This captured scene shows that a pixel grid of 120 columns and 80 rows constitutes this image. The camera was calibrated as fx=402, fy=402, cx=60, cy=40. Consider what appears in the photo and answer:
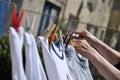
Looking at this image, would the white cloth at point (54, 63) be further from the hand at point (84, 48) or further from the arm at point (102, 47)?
the arm at point (102, 47)

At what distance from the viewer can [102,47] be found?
2.91 metres

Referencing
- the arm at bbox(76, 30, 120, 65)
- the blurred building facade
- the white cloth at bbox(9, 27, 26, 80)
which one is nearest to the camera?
the white cloth at bbox(9, 27, 26, 80)

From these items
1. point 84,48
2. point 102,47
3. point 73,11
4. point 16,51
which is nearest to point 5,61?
point 102,47

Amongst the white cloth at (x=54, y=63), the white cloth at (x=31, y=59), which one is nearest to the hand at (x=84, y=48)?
the white cloth at (x=54, y=63)

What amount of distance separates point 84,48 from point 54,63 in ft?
0.78

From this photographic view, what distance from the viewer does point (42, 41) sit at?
2445mm

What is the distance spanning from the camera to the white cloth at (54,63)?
97.3 inches

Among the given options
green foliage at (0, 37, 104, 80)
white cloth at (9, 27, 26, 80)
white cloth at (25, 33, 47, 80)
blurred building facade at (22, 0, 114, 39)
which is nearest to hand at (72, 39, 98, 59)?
white cloth at (25, 33, 47, 80)

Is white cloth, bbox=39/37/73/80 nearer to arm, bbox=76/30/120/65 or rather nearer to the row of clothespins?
the row of clothespins

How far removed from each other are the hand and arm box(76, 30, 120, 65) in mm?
99

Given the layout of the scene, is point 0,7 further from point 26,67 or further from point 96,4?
point 96,4

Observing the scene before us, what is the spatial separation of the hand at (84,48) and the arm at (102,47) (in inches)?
3.9

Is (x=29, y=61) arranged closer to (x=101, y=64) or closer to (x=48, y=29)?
(x=48, y=29)

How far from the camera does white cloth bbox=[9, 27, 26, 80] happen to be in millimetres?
2109
